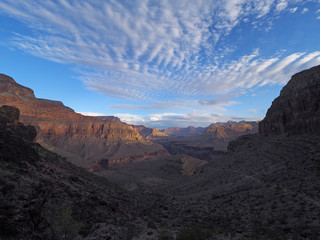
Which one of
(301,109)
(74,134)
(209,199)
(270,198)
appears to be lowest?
(209,199)

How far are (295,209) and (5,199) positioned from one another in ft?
68.8

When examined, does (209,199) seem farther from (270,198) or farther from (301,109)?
(301,109)

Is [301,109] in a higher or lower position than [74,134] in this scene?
higher

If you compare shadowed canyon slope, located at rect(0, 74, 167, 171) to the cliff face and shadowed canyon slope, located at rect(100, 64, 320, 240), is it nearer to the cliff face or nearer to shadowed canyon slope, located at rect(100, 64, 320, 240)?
shadowed canyon slope, located at rect(100, 64, 320, 240)

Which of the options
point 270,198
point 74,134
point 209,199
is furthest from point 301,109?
point 74,134

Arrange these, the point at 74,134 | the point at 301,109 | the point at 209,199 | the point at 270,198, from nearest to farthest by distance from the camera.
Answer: the point at 270,198 → the point at 209,199 → the point at 301,109 → the point at 74,134

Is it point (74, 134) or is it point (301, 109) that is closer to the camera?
point (301, 109)

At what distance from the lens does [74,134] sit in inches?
5202

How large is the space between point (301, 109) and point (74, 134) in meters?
137

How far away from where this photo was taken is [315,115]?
2731cm

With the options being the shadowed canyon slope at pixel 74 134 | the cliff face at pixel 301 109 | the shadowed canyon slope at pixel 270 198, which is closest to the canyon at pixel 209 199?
the shadowed canyon slope at pixel 270 198

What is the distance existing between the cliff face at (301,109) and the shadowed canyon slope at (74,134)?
92598mm

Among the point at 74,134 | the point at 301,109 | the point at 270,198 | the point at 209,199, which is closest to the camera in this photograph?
the point at 270,198

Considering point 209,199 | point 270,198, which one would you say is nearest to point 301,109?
point 270,198
